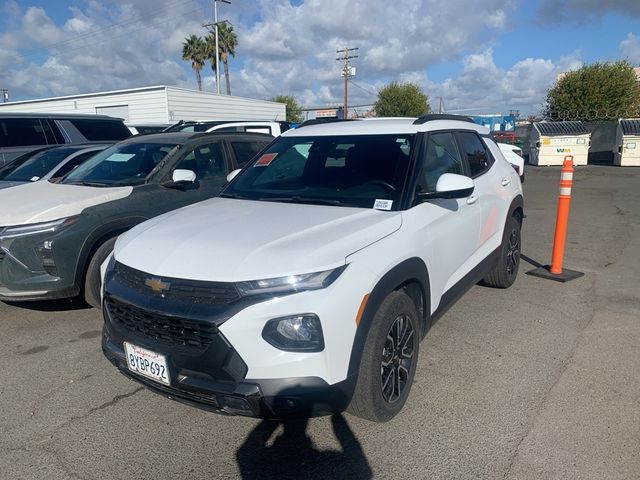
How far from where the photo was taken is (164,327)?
256 cm

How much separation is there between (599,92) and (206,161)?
3303 centimetres

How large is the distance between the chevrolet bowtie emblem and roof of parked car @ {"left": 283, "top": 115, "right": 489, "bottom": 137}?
2.00 metres

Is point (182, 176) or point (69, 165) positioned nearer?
point (182, 176)

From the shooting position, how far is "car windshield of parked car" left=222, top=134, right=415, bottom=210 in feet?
11.2

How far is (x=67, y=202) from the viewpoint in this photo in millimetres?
4605

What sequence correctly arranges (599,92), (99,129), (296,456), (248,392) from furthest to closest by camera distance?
(599,92) < (99,129) < (296,456) < (248,392)

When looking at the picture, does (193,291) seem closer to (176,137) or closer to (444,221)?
(444,221)

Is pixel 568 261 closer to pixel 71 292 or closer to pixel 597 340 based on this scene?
pixel 597 340

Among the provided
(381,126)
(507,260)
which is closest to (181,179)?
(381,126)

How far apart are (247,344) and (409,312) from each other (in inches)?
44.3

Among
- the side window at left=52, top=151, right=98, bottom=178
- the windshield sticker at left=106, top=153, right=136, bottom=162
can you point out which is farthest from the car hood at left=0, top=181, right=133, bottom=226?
the side window at left=52, top=151, right=98, bottom=178

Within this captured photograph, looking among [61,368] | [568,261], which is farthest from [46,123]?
[568,261]

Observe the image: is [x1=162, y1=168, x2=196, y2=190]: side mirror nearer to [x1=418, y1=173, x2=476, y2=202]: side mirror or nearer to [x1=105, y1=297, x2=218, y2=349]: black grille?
[x1=105, y1=297, x2=218, y2=349]: black grille

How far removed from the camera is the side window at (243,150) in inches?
243
